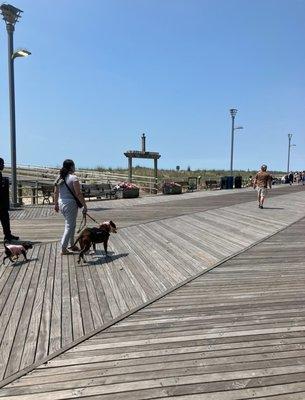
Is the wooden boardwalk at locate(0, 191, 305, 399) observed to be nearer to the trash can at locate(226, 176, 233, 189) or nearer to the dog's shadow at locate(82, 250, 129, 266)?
the dog's shadow at locate(82, 250, 129, 266)

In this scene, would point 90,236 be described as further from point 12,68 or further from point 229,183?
point 229,183

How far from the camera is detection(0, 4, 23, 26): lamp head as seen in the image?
51.4 ft

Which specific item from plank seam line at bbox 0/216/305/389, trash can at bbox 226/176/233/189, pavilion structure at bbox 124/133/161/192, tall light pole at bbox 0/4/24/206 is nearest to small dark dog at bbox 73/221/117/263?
plank seam line at bbox 0/216/305/389

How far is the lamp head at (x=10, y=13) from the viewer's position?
1566cm

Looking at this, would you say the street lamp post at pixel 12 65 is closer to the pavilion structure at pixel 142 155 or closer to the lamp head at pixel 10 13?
the lamp head at pixel 10 13

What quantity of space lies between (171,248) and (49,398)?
5711 mm

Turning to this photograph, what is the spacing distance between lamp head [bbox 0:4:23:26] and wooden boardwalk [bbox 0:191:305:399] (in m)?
9.28

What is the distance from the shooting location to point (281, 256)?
8.41 m

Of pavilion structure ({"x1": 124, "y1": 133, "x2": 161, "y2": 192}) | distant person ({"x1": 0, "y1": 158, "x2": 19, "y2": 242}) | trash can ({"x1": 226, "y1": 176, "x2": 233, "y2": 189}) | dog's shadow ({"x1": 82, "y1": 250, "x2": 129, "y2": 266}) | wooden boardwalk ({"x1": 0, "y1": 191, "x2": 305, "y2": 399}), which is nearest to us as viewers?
wooden boardwalk ({"x1": 0, "y1": 191, "x2": 305, "y2": 399})

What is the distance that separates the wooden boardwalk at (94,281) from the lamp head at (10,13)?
928cm

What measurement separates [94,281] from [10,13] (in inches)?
497

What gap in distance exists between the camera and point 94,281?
6.51 m

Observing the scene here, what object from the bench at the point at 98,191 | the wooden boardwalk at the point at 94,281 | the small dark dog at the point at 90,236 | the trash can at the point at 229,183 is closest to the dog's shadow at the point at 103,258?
the wooden boardwalk at the point at 94,281

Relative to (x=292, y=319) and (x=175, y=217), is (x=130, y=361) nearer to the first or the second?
(x=292, y=319)
